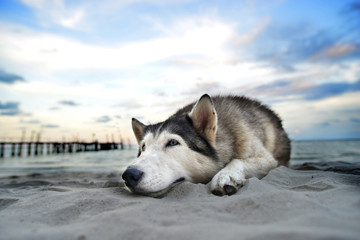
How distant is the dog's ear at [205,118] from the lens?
12.5 ft

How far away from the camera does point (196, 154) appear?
3.68 m

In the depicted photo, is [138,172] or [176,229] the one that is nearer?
[176,229]

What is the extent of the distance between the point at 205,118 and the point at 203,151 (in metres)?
0.48

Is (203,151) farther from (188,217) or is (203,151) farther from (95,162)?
(95,162)

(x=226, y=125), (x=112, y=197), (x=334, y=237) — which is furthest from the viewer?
(x=226, y=125)

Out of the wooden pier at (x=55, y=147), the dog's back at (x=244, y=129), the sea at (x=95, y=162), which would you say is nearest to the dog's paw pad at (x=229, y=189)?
the dog's back at (x=244, y=129)

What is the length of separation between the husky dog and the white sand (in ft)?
0.70

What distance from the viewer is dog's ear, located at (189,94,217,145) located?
150 inches

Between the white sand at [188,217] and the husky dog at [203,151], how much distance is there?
215mm

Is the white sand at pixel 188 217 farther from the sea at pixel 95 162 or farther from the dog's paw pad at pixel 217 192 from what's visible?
the sea at pixel 95 162

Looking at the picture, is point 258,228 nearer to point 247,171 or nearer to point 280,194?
point 280,194

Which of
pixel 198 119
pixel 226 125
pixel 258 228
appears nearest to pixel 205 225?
pixel 258 228

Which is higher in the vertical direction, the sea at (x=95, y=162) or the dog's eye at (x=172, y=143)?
the dog's eye at (x=172, y=143)

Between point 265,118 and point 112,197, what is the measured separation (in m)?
4.02
